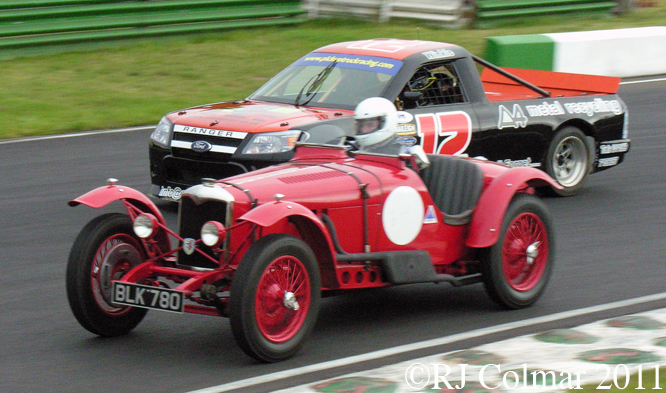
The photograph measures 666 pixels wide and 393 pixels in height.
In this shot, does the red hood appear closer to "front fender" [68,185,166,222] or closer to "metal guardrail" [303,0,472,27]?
"front fender" [68,185,166,222]

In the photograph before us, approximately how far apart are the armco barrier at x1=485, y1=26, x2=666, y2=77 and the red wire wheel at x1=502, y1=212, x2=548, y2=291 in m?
9.34

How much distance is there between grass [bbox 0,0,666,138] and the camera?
13.1m

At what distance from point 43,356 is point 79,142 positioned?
6.69m

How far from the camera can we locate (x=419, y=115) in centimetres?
898

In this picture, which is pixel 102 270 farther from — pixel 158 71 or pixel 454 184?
pixel 158 71

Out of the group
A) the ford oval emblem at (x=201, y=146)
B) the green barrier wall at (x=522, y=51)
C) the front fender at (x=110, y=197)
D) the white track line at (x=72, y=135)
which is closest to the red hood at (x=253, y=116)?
the ford oval emblem at (x=201, y=146)

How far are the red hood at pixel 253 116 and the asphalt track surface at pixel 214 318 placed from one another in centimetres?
90

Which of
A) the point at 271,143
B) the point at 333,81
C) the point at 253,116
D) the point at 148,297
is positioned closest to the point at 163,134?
the point at 253,116

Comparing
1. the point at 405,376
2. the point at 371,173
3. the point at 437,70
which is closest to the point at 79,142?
the point at 437,70

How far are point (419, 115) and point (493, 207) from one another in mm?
2898

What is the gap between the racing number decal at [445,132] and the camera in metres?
8.90

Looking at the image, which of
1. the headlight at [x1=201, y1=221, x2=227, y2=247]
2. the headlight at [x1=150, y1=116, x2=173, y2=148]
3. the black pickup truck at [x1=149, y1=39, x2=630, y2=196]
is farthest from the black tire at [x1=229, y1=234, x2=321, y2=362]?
the headlight at [x1=150, y1=116, x2=173, y2=148]

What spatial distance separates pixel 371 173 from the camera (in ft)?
19.3

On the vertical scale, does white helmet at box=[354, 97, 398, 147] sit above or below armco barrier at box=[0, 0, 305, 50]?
below
